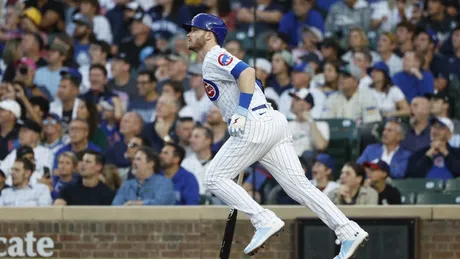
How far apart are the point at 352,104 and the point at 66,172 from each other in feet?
9.83

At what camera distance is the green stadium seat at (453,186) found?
999cm

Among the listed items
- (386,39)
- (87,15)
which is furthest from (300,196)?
(87,15)

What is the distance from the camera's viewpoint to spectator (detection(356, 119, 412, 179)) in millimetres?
10523

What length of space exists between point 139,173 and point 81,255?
1024 mm

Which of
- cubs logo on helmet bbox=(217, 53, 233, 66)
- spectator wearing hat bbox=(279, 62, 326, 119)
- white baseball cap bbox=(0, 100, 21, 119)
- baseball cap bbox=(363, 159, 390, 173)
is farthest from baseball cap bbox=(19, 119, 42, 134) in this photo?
cubs logo on helmet bbox=(217, 53, 233, 66)

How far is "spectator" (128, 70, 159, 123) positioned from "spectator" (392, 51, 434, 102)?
7.12 feet

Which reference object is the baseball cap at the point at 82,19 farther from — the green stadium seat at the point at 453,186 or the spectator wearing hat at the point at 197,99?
the green stadium seat at the point at 453,186

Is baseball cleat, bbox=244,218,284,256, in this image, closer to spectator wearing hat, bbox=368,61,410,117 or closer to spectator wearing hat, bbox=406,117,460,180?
spectator wearing hat, bbox=406,117,460,180

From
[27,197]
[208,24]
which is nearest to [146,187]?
[27,197]

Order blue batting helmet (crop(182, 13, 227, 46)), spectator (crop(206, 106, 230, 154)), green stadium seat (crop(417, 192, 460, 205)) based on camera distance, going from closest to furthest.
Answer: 1. blue batting helmet (crop(182, 13, 227, 46))
2. green stadium seat (crop(417, 192, 460, 205))
3. spectator (crop(206, 106, 230, 154))

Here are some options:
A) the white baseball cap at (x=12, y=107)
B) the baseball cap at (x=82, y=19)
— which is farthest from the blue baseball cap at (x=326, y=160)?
the baseball cap at (x=82, y=19)

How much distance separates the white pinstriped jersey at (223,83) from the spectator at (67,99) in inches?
178

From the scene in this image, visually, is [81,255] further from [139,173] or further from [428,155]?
[428,155]

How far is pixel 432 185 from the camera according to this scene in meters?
10.1
